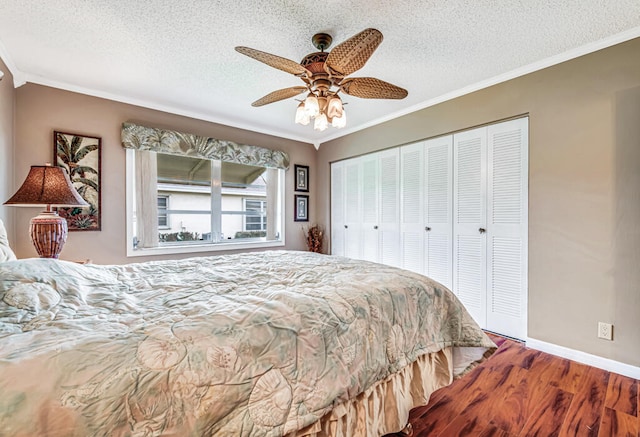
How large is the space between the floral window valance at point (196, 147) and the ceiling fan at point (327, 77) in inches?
67.7

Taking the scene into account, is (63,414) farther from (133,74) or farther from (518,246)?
(518,246)

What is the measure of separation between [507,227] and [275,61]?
244cm

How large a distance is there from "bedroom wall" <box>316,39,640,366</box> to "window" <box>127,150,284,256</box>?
309 centimetres

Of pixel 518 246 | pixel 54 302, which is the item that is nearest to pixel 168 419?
pixel 54 302

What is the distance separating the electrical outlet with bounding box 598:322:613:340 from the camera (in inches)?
82.0

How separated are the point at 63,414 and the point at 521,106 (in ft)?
11.1

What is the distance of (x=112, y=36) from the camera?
2049 mm

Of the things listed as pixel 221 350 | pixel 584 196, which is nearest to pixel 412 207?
pixel 584 196

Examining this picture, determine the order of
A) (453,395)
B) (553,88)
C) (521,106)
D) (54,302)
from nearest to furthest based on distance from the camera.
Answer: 1. (54,302)
2. (453,395)
3. (553,88)
4. (521,106)

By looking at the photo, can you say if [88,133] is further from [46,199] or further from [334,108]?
[334,108]

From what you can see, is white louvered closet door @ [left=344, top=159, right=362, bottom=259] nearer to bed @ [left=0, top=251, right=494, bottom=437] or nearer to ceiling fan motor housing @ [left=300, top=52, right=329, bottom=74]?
ceiling fan motor housing @ [left=300, top=52, right=329, bottom=74]

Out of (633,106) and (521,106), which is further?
(521,106)

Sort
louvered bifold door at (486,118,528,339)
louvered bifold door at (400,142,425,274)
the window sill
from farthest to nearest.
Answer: louvered bifold door at (400,142,425,274) → the window sill → louvered bifold door at (486,118,528,339)

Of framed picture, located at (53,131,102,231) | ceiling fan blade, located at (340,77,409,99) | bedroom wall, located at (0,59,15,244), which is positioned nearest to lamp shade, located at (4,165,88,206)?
bedroom wall, located at (0,59,15,244)
